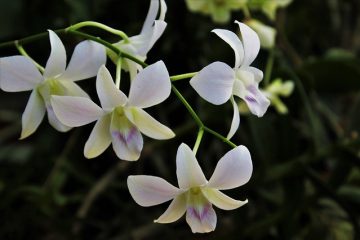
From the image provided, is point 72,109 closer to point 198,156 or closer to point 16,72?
point 16,72

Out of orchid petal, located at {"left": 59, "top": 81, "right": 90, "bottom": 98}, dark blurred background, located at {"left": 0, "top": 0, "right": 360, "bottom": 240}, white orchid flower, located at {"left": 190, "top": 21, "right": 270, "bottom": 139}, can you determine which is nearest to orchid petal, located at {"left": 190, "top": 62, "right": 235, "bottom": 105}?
white orchid flower, located at {"left": 190, "top": 21, "right": 270, "bottom": 139}

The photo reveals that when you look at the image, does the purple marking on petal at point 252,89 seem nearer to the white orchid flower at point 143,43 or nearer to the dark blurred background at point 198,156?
the white orchid flower at point 143,43

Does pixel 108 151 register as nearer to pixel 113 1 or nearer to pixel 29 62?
pixel 113 1

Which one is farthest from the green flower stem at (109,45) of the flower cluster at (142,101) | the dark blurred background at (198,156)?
the dark blurred background at (198,156)

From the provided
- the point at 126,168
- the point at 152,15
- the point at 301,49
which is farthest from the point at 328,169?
the point at 152,15

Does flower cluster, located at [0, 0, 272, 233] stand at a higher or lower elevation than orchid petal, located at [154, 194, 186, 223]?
higher

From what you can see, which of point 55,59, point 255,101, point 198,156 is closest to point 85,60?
point 55,59

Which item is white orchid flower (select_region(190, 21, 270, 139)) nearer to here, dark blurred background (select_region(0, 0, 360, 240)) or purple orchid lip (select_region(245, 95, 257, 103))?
purple orchid lip (select_region(245, 95, 257, 103))
